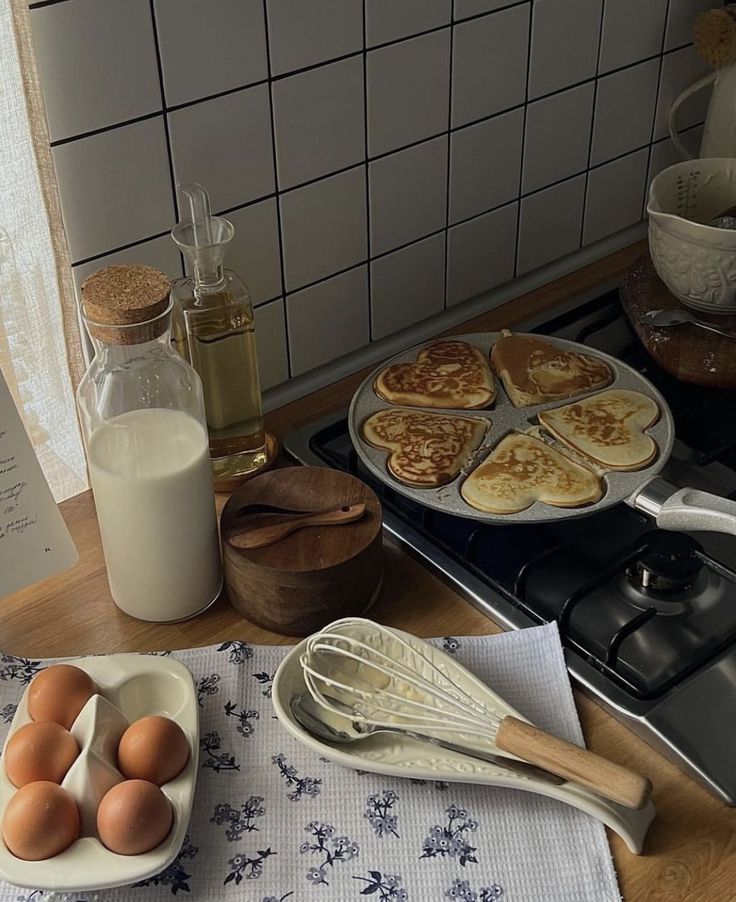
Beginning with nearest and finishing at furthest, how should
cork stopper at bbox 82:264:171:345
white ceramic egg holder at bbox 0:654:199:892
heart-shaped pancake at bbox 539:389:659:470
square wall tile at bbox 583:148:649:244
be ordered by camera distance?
white ceramic egg holder at bbox 0:654:199:892 < cork stopper at bbox 82:264:171:345 < heart-shaped pancake at bbox 539:389:659:470 < square wall tile at bbox 583:148:649:244

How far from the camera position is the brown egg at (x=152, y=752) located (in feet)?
2.31

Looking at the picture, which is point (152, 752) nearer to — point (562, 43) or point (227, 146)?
point (227, 146)

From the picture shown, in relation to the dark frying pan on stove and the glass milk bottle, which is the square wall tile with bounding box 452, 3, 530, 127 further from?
the glass milk bottle

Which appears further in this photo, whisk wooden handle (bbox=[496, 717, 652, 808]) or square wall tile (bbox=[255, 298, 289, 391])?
square wall tile (bbox=[255, 298, 289, 391])

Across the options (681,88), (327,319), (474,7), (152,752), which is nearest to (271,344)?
(327,319)

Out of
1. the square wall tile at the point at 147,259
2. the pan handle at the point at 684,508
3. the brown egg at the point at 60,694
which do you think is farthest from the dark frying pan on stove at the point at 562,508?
the brown egg at the point at 60,694

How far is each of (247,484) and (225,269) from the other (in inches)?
7.5

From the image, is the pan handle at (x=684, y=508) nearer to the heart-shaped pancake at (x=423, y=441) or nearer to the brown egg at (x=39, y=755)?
the heart-shaped pancake at (x=423, y=441)

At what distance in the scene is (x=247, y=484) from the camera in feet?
2.98

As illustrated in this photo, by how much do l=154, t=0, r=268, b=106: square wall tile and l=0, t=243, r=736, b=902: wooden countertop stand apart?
0.34 metres

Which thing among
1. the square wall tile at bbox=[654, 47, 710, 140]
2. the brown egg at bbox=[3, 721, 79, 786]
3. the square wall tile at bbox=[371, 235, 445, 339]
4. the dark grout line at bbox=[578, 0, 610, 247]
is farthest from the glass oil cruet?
the square wall tile at bbox=[654, 47, 710, 140]

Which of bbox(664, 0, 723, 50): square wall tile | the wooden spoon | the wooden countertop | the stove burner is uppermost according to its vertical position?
bbox(664, 0, 723, 50): square wall tile

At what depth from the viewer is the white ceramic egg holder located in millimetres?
654

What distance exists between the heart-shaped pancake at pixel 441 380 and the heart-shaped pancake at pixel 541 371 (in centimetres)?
2
